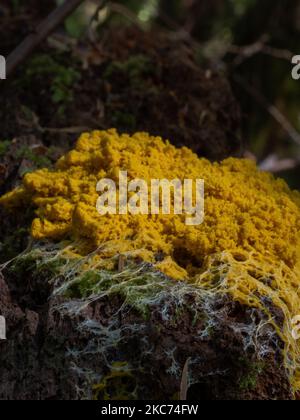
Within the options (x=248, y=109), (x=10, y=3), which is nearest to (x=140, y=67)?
(x=10, y=3)

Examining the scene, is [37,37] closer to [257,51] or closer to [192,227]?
[192,227]

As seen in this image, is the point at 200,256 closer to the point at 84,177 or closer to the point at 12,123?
the point at 84,177

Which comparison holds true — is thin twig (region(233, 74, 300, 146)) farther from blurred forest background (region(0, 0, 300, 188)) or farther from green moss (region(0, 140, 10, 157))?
green moss (region(0, 140, 10, 157))

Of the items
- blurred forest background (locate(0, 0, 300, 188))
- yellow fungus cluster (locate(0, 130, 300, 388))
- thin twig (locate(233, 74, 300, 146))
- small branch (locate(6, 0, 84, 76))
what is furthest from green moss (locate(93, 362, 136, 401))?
thin twig (locate(233, 74, 300, 146))

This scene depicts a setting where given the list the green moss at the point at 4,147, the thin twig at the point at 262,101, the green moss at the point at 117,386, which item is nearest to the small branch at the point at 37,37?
the green moss at the point at 4,147

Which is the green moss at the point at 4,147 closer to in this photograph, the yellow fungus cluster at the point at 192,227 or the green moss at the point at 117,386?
the yellow fungus cluster at the point at 192,227

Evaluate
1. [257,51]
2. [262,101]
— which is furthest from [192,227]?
[257,51]
